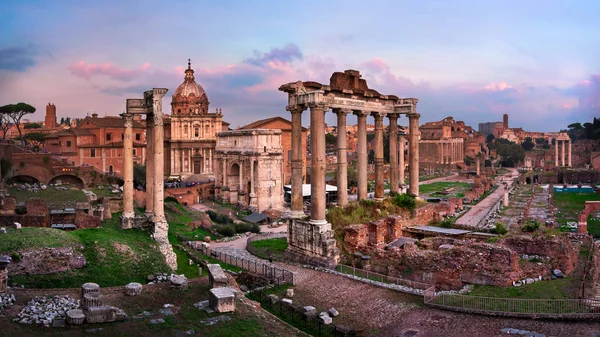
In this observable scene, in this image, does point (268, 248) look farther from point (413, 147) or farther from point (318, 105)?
point (413, 147)

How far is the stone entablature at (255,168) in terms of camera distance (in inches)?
1764

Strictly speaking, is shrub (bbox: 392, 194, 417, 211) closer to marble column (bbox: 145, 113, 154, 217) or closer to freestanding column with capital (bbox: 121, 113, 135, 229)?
marble column (bbox: 145, 113, 154, 217)

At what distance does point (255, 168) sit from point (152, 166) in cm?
2417

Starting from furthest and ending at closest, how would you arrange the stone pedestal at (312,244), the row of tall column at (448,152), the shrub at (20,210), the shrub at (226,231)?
the row of tall column at (448,152) < the shrub at (226,231) < the shrub at (20,210) < the stone pedestal at (312,244)

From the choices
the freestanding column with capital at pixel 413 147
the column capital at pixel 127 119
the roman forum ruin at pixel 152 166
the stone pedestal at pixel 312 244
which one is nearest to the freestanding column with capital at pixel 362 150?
the freestanding column with capital at pixel 413 147

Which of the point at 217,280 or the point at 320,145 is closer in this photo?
the point at 217,280

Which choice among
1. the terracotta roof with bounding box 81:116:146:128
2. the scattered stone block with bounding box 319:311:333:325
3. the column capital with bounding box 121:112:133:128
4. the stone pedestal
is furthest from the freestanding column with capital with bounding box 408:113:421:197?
the terracotta roof with bounding box 81:116:146:128

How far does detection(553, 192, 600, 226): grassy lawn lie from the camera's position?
4149 cm

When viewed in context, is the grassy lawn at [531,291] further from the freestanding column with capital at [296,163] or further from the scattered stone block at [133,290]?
the scattered stone block at [133,290]

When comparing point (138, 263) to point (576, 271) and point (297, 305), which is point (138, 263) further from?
point (576, 271)

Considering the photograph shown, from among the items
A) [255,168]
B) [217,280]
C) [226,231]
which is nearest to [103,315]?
[217,280]

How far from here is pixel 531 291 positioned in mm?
15117

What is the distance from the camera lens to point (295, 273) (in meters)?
18.1

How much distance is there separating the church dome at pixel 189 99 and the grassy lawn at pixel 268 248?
1558 inches
